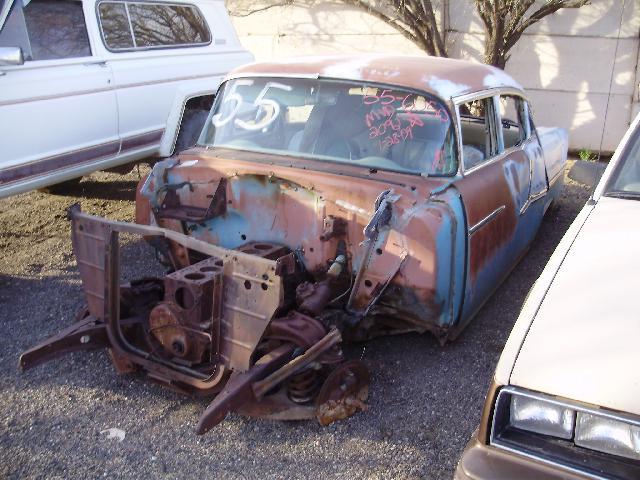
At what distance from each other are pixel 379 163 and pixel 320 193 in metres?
0.49

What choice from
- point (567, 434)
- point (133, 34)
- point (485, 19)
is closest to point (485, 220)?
point (567, 434)

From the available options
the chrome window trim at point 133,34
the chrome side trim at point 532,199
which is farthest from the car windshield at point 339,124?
the chrome window trim at point 133,34

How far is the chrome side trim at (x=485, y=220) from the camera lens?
12.4 ft

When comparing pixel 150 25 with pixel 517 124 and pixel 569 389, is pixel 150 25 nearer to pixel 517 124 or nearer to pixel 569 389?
pixel 517 124

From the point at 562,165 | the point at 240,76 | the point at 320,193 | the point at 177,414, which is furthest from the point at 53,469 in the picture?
the point at 562,165

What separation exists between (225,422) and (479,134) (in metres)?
2.88

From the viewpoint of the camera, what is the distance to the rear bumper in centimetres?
201

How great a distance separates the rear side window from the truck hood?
4.93m

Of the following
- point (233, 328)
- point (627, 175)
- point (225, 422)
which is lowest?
point (225, 422)

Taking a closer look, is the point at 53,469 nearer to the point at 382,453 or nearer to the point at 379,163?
the point at 382,453

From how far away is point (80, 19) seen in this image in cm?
584

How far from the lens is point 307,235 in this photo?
147 inches

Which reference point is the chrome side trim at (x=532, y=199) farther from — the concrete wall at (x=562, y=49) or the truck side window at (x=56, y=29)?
the concrete wall at (x=562, y=49)

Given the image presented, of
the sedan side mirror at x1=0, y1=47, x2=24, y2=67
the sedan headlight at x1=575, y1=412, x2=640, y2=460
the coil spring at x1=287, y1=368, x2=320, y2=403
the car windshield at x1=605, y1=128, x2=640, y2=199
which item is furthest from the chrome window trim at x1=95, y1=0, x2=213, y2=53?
the sedan headlight at x1=575, y1=412, x2=640, y2=460
